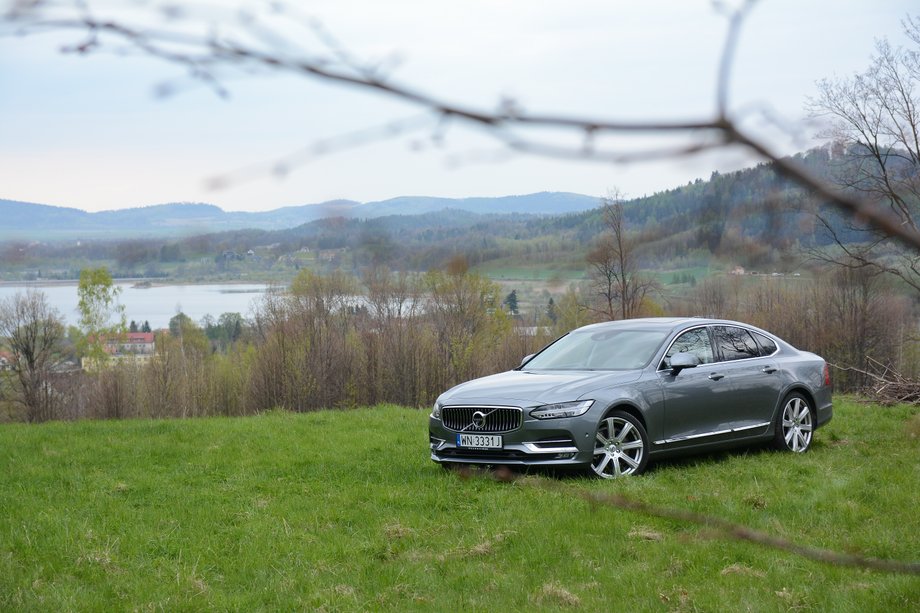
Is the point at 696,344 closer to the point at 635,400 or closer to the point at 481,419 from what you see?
the point at 635,400

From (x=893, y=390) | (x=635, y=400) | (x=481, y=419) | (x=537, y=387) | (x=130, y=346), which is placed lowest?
(x=130, y=346)

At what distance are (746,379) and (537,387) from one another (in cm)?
254

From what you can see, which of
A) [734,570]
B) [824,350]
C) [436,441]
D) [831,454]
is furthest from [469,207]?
[824,350]

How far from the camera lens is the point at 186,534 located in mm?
7320

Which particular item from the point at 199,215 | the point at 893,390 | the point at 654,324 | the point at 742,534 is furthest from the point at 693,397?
the point at 199,215

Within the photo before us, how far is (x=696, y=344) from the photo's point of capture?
1044cm

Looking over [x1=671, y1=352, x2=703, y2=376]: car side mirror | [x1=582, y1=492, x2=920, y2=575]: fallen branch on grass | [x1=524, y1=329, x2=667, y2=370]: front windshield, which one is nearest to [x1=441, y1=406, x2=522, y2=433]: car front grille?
[x1=524, y1=329, x2=667, y2=370]: front windshield

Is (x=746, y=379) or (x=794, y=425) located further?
(x=794, y=425)

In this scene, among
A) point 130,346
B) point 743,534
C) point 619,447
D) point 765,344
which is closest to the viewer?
point 743,534

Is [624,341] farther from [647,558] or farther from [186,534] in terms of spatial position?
[186,534]

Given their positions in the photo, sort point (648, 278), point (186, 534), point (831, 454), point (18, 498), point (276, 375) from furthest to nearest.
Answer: point (276, 375), point (831, 454), point (18, 498), point (186, 534), point (648, 278)

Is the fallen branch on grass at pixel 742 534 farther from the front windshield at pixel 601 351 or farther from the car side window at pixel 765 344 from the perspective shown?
the car side window at pixel 765 344

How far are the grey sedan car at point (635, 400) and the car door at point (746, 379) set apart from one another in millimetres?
13

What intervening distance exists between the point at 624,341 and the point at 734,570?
4628mm
